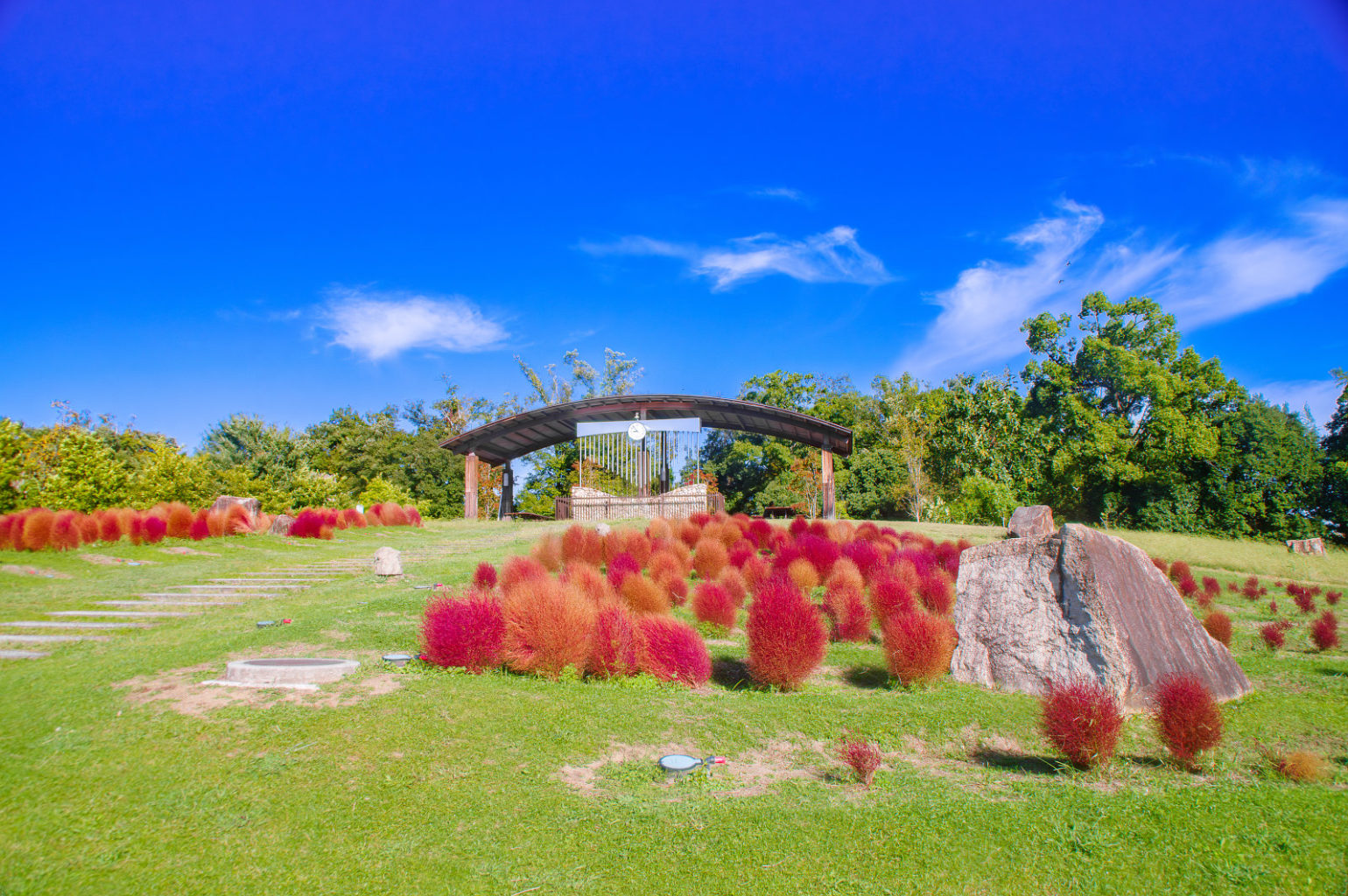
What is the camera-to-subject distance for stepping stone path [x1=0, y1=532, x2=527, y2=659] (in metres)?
7.24

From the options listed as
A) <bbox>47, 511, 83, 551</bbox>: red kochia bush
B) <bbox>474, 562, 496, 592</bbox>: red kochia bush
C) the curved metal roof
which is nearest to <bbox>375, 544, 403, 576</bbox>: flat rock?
<bbox>474, 562, 496, 592</bbox>: red kochia bush

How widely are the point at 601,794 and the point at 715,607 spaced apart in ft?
15.3

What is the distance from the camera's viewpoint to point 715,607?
27.6 feet

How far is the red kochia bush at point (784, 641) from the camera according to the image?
6.11 meters

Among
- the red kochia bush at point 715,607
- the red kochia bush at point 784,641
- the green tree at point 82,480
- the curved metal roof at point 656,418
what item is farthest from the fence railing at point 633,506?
the red kochia bush at point 784,641

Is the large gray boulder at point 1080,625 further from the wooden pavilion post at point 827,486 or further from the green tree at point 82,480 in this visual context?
the green tree at point 82,480

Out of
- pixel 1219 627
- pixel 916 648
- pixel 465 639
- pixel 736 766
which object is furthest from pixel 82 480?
pixel 1219 627

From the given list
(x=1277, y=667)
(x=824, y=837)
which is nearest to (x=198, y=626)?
(x=824, y=837)

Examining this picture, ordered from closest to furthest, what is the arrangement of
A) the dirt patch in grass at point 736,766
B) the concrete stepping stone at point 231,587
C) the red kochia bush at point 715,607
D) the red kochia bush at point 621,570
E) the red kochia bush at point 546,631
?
the dirt patch in grass at point 736,766 < the red kochia bush at point 546,631 < the red kochia bush at point 715,607 < the red kochia bush at point 621,570 < the concrete stepping stone at point 231,587

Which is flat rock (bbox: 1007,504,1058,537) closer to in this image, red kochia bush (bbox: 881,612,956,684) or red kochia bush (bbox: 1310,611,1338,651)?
red kochia bush (bbox: 1310,611,1338,651)

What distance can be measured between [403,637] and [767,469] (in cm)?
3636

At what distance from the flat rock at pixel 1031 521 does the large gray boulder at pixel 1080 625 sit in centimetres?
772

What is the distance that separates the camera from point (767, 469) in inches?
1673

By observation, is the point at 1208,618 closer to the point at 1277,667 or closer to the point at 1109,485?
the point at 1277,667
